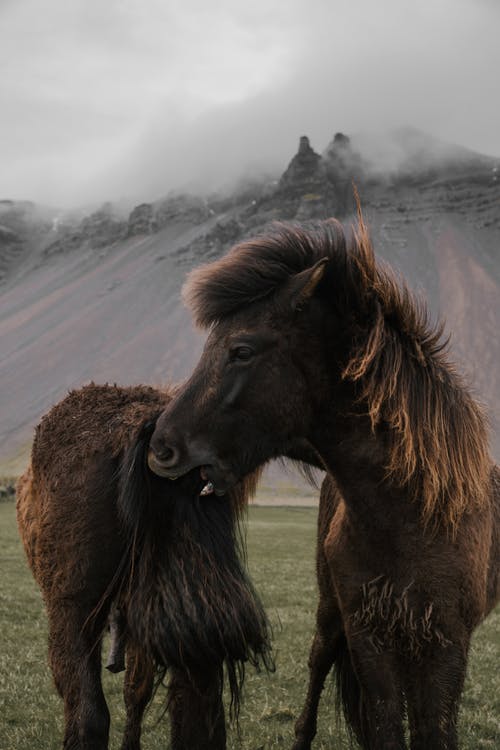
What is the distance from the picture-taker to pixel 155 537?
3.42 m

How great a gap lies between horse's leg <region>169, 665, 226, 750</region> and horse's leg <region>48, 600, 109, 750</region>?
1.29 ft

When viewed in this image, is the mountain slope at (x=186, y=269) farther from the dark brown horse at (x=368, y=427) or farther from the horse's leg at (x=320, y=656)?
the dark brown horse at (x=368, y=427)

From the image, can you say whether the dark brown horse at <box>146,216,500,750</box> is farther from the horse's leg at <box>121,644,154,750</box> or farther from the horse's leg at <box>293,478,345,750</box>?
the horse's leg at <box>121,644,154,750</box>

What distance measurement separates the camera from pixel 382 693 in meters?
3.60

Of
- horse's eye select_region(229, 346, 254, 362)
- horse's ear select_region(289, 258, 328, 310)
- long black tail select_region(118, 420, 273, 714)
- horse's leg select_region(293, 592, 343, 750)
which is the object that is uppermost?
horse's ear select_region(289, 258, 328, 310)

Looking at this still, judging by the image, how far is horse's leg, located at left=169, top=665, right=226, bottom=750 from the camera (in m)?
3.52

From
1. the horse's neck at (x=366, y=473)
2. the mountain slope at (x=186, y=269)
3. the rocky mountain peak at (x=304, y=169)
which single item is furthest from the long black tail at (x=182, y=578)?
the rocky mountain peak at (x=304, y=169)

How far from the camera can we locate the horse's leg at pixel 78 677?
3283 millimetres

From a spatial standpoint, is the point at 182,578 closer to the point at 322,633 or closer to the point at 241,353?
the point at 241,353

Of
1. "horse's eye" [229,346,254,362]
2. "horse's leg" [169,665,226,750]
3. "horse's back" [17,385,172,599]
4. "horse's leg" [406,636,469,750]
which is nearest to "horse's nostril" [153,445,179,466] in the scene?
"horse's back" [17,385,172,599]

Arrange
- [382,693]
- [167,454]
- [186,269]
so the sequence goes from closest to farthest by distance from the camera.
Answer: [167,454], [382,693], [186,269]

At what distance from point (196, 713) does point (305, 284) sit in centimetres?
226

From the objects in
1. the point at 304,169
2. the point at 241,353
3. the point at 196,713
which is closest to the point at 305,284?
the point at 241,353

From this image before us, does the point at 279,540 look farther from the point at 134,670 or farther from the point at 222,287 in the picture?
the point at 222,287
